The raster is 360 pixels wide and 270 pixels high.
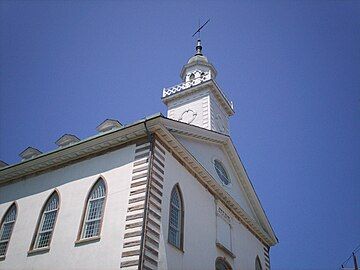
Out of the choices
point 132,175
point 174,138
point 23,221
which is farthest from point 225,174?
point 23,221

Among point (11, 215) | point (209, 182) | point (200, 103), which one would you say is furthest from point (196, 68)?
point (11, 215)

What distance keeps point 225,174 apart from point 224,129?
990cm

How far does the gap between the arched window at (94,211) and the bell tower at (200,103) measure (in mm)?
14031

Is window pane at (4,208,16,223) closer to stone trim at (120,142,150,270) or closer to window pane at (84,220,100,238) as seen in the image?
window pane at (84,220,100,238)

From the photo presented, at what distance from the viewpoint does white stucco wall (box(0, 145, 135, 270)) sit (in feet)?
50.2

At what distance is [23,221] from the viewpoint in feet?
63.3

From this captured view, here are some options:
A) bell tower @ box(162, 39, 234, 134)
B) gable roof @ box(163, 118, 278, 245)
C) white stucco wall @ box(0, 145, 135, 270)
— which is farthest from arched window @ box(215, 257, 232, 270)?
bell tower @ box(162, 39, 234, 134)

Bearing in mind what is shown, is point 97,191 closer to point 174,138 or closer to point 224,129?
point 174,138

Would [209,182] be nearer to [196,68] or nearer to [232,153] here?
[232,153]

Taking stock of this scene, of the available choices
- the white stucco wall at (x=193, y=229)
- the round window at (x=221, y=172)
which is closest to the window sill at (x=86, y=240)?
the white stucco wall at (x=193, y=229)

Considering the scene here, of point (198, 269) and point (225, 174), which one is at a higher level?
point (225, 174)

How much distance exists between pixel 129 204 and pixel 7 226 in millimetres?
8435

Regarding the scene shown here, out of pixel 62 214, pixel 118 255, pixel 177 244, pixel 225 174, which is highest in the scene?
pixel 225 174

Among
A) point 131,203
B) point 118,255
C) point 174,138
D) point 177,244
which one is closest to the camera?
point 118,255
